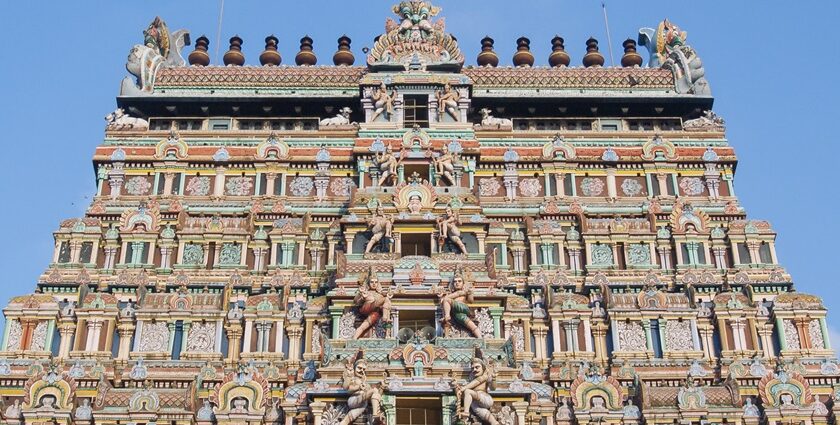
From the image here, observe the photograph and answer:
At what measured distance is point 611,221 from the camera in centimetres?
3809

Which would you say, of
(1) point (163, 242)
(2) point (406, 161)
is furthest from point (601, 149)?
(1) point (163, 242)

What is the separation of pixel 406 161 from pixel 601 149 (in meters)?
6.79

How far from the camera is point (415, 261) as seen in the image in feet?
113

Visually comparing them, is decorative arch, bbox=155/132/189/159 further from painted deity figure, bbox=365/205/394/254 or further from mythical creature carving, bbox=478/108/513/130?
mythical creature carving, bbox=478/108/513/130

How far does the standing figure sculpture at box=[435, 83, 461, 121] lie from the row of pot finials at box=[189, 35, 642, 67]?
7312 mm

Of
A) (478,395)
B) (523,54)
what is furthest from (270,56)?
(478,395)

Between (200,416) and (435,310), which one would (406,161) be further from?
(200,416)

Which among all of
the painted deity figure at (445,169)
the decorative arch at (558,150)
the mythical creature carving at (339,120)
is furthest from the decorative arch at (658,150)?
the mythical creature carving at (339,120)

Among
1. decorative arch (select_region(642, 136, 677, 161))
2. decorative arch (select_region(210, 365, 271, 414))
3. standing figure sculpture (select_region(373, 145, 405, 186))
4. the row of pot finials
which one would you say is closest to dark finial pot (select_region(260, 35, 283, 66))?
the row of pot finials

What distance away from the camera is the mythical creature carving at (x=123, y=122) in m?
42.4

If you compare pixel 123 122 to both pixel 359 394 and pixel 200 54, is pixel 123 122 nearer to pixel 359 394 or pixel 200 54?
pixel 200 54

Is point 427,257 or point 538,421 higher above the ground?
point 427,257

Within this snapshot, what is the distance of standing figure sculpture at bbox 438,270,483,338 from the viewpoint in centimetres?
3272

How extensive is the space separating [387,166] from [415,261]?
5.66m
